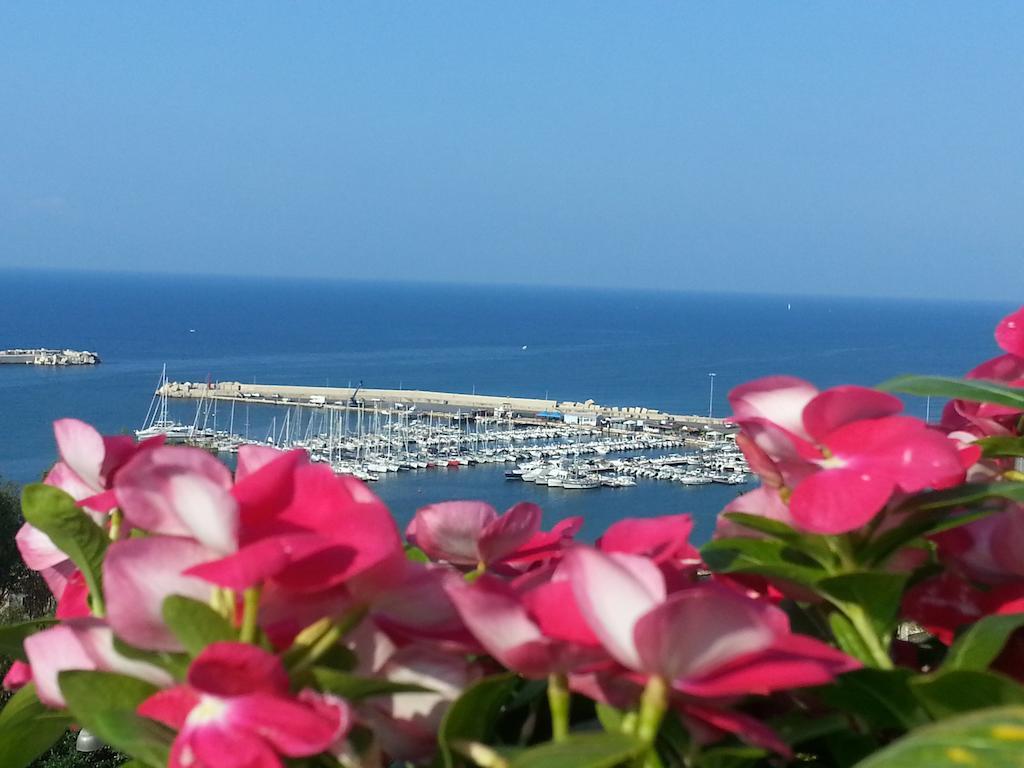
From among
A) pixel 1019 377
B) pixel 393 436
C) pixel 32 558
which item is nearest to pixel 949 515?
pixel 1019 377

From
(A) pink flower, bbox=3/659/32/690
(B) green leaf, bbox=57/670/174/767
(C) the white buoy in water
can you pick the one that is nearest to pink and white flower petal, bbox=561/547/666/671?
(B) green leaf, bbox=57/670/174/767

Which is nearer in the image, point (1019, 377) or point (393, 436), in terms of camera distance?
point (1019, 377)

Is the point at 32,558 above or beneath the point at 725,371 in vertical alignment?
above

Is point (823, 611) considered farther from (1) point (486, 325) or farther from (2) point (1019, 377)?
(1) point (486, 325)

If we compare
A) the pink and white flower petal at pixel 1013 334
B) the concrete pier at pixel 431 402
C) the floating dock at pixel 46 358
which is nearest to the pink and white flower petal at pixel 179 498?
the pink and white flower petal at pixel 1013 334

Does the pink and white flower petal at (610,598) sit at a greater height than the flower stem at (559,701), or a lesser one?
greater

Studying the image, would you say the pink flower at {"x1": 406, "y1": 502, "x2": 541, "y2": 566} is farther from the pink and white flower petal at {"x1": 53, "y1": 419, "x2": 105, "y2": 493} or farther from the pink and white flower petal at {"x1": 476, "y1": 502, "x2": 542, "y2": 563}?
the pink and white flower petal at {"x1": 53, "y1": 419, "x2": 105, "y2": 493}

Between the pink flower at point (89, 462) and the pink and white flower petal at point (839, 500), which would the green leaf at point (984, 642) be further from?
the pink flower at point (89, 462)
